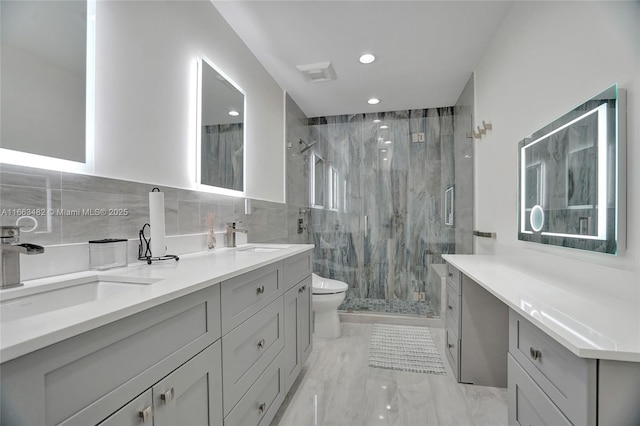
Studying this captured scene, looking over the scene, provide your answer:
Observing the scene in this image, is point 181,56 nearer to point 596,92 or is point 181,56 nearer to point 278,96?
point 278,96

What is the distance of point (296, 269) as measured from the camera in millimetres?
1938

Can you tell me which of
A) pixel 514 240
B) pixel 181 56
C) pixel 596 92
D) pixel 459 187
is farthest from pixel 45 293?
pixel 459 187

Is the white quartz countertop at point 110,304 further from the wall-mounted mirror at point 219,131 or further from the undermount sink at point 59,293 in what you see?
the wall-mounted mirror at point 219,131

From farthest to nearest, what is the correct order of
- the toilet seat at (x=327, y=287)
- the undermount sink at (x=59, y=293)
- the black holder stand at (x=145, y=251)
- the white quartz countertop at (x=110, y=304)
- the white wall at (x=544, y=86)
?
the toilet seat at (x=327, y=287) → the black holder stand at (x=145, y=251) → the white wall at (x=544, y=86) → the undermount sink at (x=59, y=293) → the white quartz countertop at (x=110, y=304)

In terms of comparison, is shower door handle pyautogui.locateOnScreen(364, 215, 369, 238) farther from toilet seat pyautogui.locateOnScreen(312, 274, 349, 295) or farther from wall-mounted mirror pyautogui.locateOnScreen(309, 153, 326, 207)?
toilet seat pyautogui.locateOnScreen(312, 274, 349, 295)

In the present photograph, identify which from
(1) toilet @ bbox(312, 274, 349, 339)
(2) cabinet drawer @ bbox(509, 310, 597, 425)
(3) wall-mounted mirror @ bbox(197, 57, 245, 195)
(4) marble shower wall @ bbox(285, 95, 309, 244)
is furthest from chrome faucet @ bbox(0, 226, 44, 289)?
(4) marble shower wall @ bbox(285, 95, 309, 244)

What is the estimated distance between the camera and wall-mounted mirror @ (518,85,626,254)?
1.07 metres

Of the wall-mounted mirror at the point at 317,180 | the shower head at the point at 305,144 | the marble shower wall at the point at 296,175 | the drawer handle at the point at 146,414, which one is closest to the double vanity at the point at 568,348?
the drawer handle at the point at 146,414

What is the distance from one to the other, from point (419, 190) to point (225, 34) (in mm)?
2537

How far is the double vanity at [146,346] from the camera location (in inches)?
21.1

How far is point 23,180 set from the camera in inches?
37.3

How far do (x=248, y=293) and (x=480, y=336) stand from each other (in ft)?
5.23

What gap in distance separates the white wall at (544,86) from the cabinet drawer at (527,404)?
0.52 metres

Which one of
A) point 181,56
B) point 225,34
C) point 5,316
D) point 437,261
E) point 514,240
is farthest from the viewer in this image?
point 437,261
